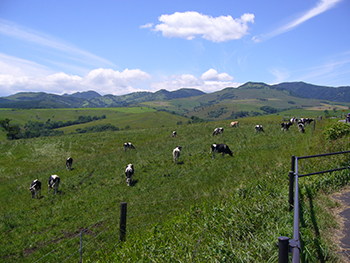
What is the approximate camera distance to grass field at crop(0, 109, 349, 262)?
5.42 m

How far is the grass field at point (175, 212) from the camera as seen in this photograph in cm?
542

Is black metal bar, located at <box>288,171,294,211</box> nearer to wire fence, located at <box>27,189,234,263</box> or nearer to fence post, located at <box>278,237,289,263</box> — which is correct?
wire fence, located at <box>27,189,234,263</box>

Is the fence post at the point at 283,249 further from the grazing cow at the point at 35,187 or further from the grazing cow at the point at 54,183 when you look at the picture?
the grazing cow at the point at 35,187

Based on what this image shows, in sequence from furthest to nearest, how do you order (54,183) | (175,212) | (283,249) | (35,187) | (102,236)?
(54,183)
(35,187)
(102,236)
(175,212)
(283,249)

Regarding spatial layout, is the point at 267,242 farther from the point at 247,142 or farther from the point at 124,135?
the point at 124,135

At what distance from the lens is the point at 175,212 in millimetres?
10242

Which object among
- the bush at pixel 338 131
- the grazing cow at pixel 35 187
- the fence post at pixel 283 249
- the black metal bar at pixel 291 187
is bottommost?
the grazing cow at pixel 35 187

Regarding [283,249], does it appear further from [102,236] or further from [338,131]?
[338,131]

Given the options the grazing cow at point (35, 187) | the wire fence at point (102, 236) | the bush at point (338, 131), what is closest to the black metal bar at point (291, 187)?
the wire fence at point (102, 236)

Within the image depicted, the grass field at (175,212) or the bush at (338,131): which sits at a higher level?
the bush at (338,131)

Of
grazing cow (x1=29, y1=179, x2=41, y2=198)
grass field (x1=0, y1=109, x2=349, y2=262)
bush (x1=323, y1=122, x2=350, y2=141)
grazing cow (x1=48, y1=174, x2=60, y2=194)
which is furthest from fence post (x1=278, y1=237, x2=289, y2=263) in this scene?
grazing cow (x1=29, y1=179, x2=41, y2=198)

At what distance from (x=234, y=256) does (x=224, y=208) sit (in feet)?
8.64

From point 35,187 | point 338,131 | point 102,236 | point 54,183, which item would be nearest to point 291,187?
point 102,236

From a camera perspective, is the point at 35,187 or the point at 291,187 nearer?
the point at 291,187
